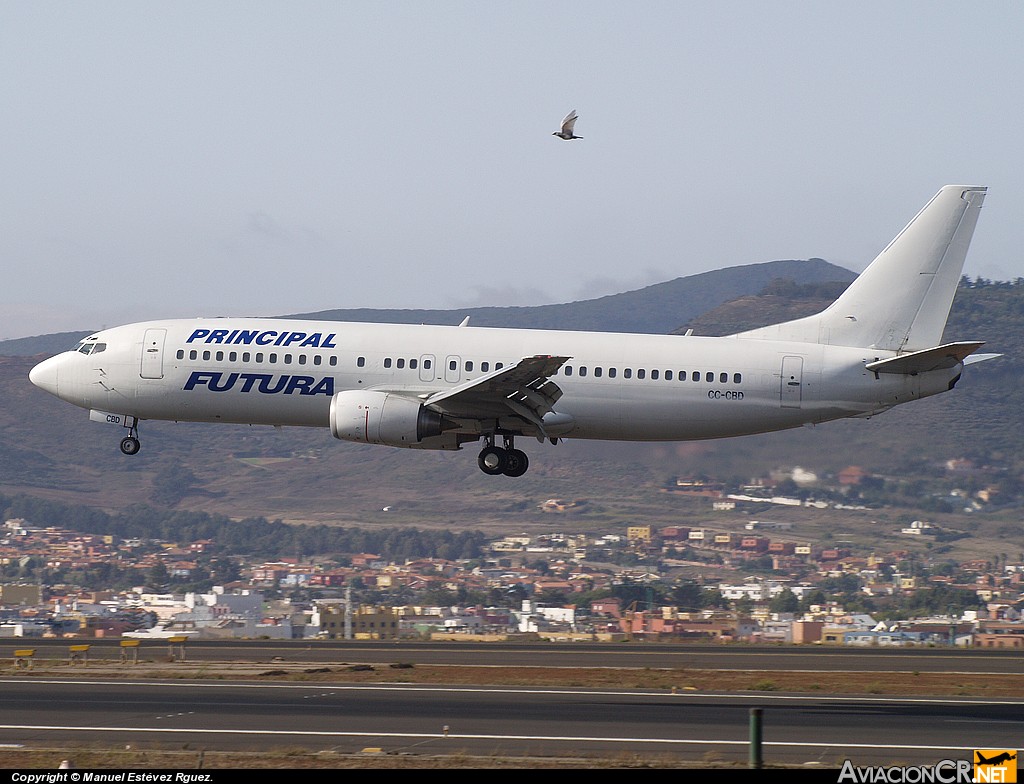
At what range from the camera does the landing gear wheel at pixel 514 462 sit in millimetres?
41062

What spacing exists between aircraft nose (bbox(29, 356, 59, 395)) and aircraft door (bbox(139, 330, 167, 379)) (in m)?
3.38

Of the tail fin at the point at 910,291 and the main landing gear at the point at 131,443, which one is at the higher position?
the tail fin at the point at 910,291

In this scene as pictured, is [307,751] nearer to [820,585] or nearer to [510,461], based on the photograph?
[510,461]

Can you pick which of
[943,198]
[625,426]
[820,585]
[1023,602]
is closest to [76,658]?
[625,426]

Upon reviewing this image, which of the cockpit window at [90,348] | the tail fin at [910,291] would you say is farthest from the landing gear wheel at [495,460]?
the cockpit window at [90,348]

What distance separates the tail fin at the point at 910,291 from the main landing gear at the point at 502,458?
7810 mm

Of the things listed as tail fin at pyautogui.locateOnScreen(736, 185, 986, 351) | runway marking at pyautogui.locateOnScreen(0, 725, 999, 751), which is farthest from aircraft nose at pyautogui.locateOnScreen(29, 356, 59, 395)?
tail fin at pyautogui.locateOnScreen(736, 185, 986, 351)

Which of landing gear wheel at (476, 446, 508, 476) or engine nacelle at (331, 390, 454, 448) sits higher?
engine nacelle at (331, 390, 454, 448)

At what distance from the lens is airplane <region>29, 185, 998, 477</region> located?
39250mm

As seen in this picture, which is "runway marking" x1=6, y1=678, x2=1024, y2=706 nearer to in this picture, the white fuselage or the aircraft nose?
the white fuselage

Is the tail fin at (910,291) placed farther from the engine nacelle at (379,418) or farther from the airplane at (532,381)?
the engine nacelle at (379,418)

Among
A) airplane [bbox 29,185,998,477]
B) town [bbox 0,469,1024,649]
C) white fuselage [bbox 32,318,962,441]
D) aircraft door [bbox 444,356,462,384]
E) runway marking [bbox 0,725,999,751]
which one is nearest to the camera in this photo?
runway marking [bbox 0,725,999,751]

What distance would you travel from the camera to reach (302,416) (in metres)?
40.5

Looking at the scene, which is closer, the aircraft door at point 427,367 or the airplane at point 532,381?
the airplane at point 532,381
